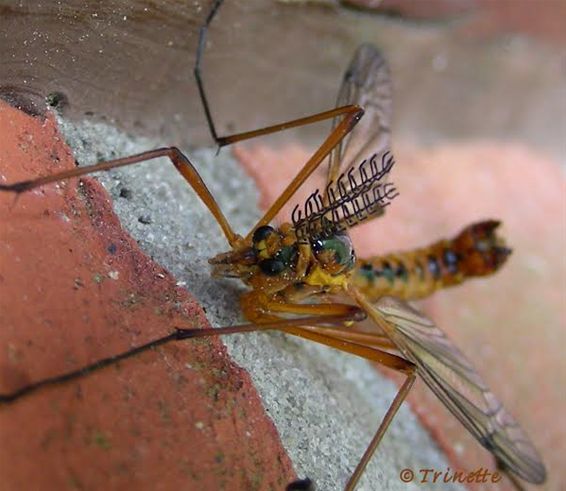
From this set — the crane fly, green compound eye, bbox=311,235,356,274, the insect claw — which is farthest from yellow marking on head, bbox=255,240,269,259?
the insect claw

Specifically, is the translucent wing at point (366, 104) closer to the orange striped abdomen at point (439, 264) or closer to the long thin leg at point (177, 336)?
the orange striped abdomen at point (439, 264)

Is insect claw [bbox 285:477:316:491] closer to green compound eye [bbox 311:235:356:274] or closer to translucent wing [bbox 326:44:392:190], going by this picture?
green compound eye [bbox 311:235:356:274]

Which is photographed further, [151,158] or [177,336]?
[151,158]

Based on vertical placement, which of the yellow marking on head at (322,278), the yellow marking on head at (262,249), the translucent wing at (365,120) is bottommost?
the yellow marking on head at (322,278)

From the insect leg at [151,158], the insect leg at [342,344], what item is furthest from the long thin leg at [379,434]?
the insect leg at [151,158]

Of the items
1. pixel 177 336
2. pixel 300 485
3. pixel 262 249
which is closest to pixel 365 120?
pixel 262 249

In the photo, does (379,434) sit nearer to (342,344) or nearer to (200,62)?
(342,344)
